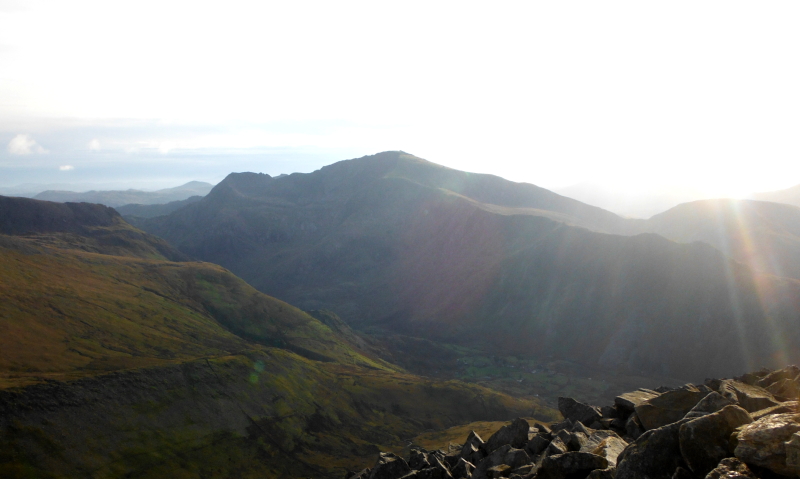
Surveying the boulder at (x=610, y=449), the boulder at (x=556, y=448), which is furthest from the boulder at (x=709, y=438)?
Answer: the boulder at (x=556, y=448)

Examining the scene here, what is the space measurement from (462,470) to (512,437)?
5.88m

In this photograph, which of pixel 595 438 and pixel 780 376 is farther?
pixel 780 376

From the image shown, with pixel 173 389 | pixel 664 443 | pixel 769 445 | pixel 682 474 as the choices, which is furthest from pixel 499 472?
pixel 173 389

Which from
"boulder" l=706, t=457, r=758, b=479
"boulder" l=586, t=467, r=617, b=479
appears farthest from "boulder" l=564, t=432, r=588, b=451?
"boulder" l=706, t=457, r=758, b=479

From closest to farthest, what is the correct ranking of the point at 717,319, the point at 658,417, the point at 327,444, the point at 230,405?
the point at 658,417, the point at 230,405, the point at 327,444, the point at 717,319

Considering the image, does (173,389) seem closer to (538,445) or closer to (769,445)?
(538,445)

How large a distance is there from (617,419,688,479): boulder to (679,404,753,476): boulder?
55 cm

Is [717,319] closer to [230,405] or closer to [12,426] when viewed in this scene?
[230,405]

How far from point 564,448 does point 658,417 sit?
5145mm

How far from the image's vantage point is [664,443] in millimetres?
17484

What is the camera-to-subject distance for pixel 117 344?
12044 centimetres

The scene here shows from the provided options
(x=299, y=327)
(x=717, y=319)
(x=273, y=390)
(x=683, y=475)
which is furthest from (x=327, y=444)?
(x=717, y=319)

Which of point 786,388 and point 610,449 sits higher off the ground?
point 786,388

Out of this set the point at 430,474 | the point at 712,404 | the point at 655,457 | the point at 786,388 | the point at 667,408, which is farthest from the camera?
the point at 430,474
